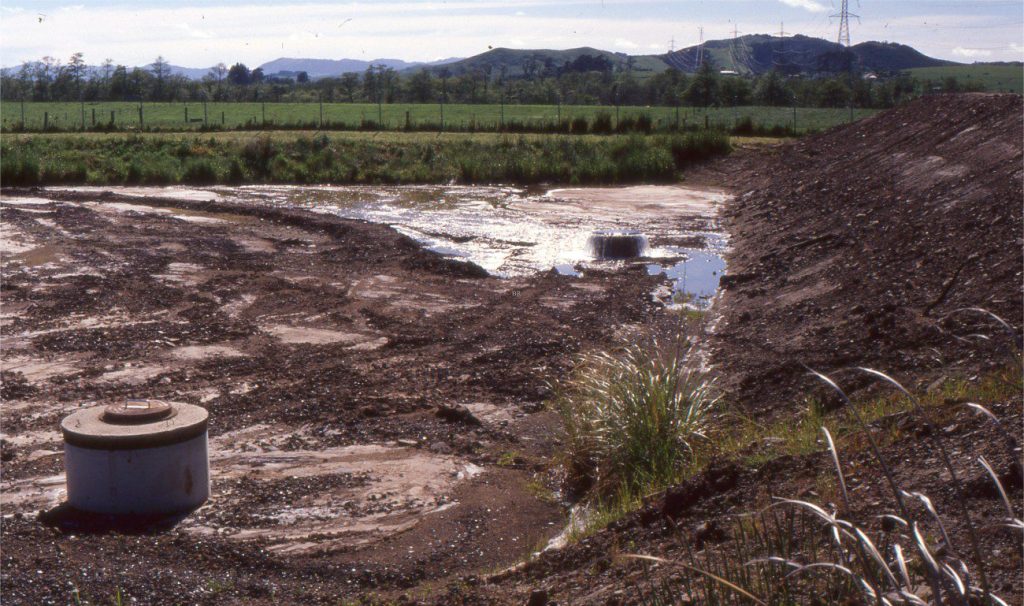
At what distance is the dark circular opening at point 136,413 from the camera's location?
7.60 metres

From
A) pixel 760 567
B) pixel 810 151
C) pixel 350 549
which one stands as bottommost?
pixel 350 549

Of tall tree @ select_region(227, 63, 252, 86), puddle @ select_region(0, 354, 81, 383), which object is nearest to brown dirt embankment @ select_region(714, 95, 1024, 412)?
puddle @ select_region(0, 354, 81, 383)

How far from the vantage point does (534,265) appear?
1969cm

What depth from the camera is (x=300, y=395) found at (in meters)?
11.1

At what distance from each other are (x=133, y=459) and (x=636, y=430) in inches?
143

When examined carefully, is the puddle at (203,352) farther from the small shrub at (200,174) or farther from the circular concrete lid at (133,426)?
the small shrub at (200,174)

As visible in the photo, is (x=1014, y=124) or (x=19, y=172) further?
(x=19, y=172)

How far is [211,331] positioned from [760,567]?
1048 centimetres

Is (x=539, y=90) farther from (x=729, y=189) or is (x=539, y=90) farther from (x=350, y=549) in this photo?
(x=350, y=549)

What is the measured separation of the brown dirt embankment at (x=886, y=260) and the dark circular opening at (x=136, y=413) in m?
5.21

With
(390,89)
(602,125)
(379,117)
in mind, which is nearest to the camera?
(602,125)

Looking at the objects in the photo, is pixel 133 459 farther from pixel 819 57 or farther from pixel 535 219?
pixel 819 57

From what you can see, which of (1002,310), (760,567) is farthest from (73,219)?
(760,567)

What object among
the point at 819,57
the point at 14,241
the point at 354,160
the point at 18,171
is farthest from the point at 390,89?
the point at 14,241
